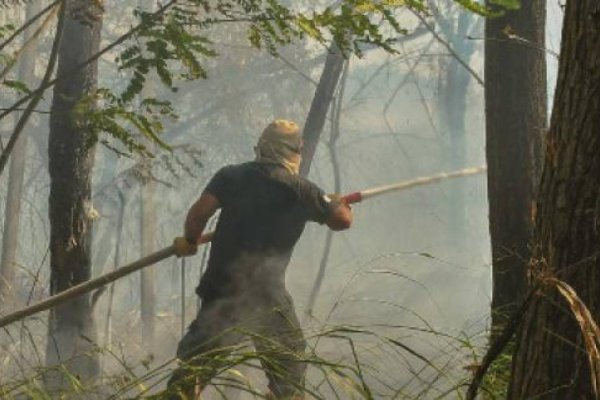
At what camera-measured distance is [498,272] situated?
13.0 ft

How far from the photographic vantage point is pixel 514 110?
4355 mm

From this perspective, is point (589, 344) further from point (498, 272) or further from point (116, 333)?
point (116, 333)

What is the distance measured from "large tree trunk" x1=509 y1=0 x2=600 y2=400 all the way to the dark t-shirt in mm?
3326

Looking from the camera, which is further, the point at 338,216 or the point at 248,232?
the point at 338,216

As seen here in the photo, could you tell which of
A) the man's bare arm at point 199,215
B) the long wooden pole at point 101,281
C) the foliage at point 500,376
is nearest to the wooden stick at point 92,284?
the long wooden pole at point 101,281

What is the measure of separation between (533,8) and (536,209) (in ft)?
8.39

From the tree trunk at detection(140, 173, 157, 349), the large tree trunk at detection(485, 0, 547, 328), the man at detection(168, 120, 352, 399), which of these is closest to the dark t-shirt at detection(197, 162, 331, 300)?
the man at detection(168, 120, 352, 399)

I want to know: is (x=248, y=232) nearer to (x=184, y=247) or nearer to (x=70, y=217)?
(x=184, y=247)

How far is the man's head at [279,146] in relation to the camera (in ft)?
17.8

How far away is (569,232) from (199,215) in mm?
3510

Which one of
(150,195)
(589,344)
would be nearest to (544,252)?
(589,344)

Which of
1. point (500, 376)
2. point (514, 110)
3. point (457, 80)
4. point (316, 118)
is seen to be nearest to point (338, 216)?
point (514, 110)

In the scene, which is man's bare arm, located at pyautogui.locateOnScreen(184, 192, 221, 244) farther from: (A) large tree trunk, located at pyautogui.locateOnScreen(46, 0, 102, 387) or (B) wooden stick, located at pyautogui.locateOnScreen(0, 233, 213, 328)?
(A) large tree trunk, located at pyautogui.locateOnScreen(46, 0, 102, 387)

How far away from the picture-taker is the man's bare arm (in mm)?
5266
